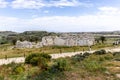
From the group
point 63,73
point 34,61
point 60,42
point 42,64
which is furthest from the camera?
point 60,42

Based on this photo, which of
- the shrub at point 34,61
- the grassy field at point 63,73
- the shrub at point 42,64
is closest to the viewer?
the grassy field at point 63,73

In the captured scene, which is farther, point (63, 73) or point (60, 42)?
point (60, 42)

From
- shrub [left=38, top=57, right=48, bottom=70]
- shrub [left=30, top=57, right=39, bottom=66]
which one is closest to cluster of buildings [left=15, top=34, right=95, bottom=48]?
shrub [left=30, top=57, right=39, bottom=66]

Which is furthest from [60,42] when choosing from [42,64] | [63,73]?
[63,73]

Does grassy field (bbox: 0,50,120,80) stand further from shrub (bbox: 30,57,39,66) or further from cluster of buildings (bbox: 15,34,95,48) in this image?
cluster of buildings (bbox: 15,34,95,48)

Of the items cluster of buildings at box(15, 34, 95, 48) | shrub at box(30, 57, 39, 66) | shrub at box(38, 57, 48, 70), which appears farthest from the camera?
cluster of buildings at box(15, 34, 95, 48)

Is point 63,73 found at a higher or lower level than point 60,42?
higher

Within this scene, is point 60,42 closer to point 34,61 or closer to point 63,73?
point 34,61

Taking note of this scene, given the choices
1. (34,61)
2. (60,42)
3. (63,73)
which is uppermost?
(34,61)

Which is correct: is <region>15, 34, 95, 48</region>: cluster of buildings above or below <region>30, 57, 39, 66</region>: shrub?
below

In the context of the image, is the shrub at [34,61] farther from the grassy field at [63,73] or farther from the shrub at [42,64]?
the grassy field at [63,73]

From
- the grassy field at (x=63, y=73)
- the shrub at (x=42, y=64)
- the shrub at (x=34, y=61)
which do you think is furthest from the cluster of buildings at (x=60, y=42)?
the grassy field at (x=63, y=73)

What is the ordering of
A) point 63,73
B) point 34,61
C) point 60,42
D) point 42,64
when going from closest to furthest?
1. point 63,73
2. point 42,64
3. point 34,61
4. point 60,42

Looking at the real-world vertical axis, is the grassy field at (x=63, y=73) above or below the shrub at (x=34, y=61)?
below
